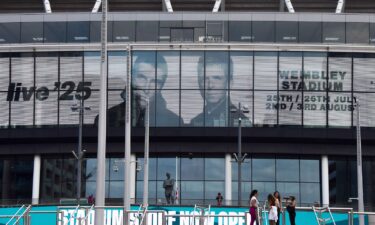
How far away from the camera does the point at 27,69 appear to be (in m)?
60.9

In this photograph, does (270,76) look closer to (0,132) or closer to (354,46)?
(354,46)

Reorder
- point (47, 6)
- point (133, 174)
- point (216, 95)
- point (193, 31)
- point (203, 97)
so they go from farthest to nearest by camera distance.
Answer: point (47, 6), point (193, 31), point (133, 174), point (203, 97), point (216, 95)

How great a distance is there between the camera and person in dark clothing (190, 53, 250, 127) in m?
60.2

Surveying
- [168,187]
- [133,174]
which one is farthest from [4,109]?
[168,187]

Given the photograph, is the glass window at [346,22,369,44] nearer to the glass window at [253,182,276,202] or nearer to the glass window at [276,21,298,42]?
the glass window at [276,21,298,42]

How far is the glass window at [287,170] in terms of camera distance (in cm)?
6119

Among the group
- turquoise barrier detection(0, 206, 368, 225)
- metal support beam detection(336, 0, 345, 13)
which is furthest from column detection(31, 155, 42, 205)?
metal support beam detection(336, 0, 345, 13)

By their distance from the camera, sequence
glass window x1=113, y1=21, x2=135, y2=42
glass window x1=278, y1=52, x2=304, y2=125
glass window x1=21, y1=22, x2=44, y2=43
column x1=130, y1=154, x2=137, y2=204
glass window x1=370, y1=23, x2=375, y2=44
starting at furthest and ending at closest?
glass window x1=21, y1=22, x2=44, y2=43
glass window x1=113, y1=21, x2=135, y2=42
glass window x1=370, y1=23, x2=375, y2=44
column x1=130, y1=154, x2=137, y2=204
glass window x1=278, y1=52, x2=304, y2=125

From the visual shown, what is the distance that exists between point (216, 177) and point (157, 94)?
747cm

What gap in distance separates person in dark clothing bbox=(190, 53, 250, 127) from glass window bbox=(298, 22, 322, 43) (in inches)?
223

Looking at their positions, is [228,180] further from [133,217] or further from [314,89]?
[133,217]

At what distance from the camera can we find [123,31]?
61031 mm

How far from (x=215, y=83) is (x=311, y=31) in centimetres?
794

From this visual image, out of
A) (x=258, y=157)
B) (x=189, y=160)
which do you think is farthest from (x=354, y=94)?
(x=189, y=160)
